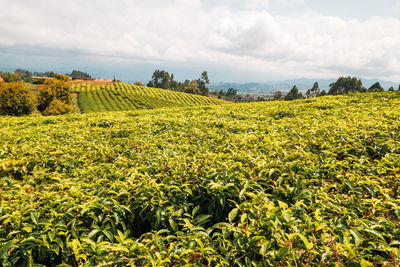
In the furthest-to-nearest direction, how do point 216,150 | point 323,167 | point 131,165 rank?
1. point 216,150
2. point 131,165
3. point 323,167

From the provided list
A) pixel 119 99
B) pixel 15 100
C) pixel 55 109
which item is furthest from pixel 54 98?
pixel 119 99

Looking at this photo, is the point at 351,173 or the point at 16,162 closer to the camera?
the point at 351,173

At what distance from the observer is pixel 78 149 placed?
6.20 m

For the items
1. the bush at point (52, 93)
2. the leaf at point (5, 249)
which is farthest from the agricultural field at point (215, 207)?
the bush at point (52, 93)

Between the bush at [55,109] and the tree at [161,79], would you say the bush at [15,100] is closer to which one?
the bush at [55,109]

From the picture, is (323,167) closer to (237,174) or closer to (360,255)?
(237,174)

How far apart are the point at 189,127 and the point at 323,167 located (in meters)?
5.45

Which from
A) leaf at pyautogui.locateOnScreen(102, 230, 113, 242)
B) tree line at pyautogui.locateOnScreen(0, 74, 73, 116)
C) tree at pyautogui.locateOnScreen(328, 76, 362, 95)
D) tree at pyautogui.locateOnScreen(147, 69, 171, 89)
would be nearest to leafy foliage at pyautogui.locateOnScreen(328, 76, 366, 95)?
tree at pyautogui.locateOnScreen(328, 76, 362, 95)

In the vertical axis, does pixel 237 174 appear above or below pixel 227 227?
above

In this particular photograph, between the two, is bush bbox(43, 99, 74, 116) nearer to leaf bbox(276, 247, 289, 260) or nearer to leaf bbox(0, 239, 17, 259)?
leaf bbox(0, 239, 17, 259)

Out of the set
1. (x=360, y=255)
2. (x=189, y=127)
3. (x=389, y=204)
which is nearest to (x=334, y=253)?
(x=360, y=255)

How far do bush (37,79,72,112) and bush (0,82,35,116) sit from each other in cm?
825

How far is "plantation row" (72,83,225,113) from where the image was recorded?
75.8 metres

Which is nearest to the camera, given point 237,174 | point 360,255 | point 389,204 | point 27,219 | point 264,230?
point 360,255
